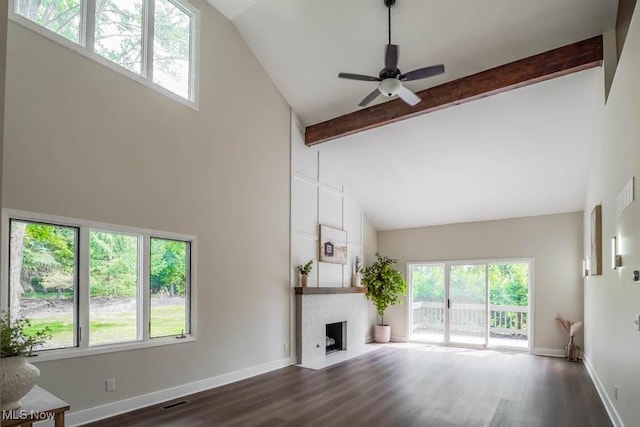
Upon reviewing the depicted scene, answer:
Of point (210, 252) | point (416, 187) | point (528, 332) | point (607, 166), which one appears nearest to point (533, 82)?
point (607, 166)

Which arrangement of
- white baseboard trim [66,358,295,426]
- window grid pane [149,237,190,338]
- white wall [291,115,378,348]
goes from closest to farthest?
white baseboard trim [66,358,295,426]
window grid pane [149,237,190,338]
white wall [291,115,378,348]

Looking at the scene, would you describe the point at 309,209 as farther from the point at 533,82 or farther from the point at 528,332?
the point at 528,332

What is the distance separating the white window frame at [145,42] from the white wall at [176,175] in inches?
3.1

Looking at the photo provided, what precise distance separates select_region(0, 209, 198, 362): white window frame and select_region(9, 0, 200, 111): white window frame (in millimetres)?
1696

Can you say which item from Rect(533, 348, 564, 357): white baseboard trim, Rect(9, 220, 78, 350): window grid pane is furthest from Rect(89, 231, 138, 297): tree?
Rect(533, 348, 564, 357): white baseboard trim

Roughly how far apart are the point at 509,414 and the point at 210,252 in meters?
4.03

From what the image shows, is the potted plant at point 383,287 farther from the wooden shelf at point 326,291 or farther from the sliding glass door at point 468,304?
the sliding glass door at point 468,304

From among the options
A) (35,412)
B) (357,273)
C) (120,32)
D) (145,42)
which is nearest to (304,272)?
(357,273)

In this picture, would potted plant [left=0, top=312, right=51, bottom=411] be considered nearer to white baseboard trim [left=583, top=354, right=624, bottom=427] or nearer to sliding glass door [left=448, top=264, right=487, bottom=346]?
white baseboard trim [left=583, top=354, right=624, bottom=427]

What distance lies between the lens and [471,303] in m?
9.02

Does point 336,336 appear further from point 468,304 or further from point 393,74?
point 393,74

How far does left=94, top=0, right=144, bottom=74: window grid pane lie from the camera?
15.0 feet

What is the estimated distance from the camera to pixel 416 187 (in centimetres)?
835

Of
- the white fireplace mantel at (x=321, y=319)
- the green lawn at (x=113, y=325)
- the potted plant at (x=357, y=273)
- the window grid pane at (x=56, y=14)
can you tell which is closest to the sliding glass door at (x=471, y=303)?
the potted plant at (x=357, y=273)
